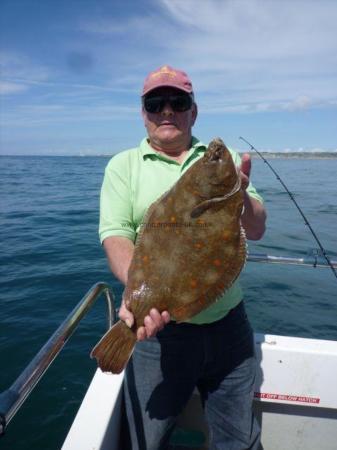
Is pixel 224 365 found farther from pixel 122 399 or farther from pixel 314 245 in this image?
pixel 314 245

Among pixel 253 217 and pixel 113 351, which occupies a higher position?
pixel 253 217

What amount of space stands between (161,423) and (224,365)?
0.60 meters

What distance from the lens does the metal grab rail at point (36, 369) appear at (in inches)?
68.0

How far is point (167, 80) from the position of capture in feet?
8.96

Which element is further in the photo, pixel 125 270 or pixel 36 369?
pixel 125 270

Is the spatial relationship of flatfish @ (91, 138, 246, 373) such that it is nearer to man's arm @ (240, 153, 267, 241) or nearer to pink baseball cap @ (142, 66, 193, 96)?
man's arm @ (240, 153, 267, 241)

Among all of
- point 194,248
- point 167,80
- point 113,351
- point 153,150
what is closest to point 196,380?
point 113,351

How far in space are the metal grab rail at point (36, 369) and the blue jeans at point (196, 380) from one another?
0.51 meters

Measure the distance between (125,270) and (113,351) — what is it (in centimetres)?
51

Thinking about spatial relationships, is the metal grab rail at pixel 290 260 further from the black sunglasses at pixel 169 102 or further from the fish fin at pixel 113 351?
the fish fin at pixel 113 351

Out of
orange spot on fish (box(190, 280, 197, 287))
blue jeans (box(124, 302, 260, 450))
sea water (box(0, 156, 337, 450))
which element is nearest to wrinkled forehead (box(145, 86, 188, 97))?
orange spot on fish (box(190, 280, 197, 287))

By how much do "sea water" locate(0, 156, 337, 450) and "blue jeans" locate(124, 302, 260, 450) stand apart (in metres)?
2.95

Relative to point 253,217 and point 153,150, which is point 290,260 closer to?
point 253,217

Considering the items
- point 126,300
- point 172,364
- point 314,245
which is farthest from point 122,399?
point 314,245
